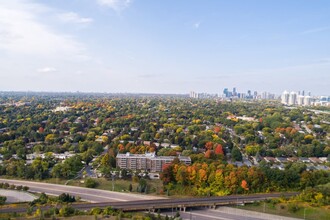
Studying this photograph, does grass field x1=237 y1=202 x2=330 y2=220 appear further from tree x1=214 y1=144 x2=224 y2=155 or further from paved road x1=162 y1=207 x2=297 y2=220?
tree x1=214 y1=144 x2=224 y2=155

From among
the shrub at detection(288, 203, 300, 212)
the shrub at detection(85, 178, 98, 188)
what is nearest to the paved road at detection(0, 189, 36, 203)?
the shrub at detection(85, 178, 98, 188)

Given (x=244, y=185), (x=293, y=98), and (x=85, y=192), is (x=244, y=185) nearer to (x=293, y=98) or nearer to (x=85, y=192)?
(x=85, y=192)

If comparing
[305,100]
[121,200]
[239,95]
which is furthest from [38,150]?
[239,95]

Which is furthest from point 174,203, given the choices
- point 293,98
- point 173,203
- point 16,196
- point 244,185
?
point 293,98

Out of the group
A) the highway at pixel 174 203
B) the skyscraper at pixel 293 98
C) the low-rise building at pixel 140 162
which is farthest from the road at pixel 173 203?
the skyscraper at pixel 293 98

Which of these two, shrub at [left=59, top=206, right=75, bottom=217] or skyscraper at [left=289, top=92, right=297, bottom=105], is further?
skyscraper at [left=289, top=92, right=297, bottom=105]

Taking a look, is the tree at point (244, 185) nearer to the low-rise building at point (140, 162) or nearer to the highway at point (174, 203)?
the highway at point (174, 203)
